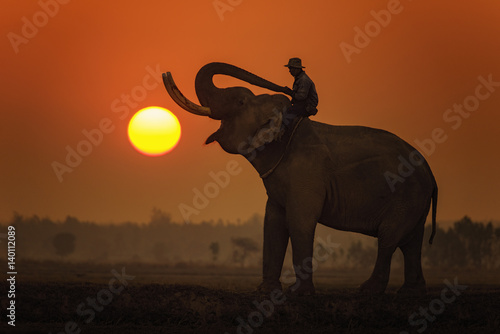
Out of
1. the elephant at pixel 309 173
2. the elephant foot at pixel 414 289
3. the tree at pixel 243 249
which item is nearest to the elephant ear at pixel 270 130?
the elephant at pixel 309 173

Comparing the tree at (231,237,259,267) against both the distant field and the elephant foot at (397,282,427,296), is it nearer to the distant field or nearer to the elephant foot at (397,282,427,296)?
the elephant foot at (397,282,427,296)

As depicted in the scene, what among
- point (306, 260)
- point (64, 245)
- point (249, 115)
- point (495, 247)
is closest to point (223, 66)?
point (249, 115)

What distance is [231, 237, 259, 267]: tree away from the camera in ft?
297

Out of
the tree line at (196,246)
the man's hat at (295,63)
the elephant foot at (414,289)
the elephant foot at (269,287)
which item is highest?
the man's hat at (295,63)

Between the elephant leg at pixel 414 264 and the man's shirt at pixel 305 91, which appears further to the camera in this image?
the elephant leg at pixel 414 264

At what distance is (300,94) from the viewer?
69.3ft

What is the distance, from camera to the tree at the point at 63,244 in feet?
290

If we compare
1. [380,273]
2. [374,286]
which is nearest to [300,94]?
[380,273]

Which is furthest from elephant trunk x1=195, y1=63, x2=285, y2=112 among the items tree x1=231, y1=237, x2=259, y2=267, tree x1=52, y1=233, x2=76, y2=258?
tree x1=52, y1=233, x2=76, y2=258

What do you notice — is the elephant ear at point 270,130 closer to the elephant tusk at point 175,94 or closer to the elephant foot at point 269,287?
the elephant tusk at point 175,94

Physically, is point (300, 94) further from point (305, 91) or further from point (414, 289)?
point (414, 289)

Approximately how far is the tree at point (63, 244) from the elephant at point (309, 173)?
228 ft

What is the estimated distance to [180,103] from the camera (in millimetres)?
21000

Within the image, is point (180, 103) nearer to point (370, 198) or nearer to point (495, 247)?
point (370, 198)
